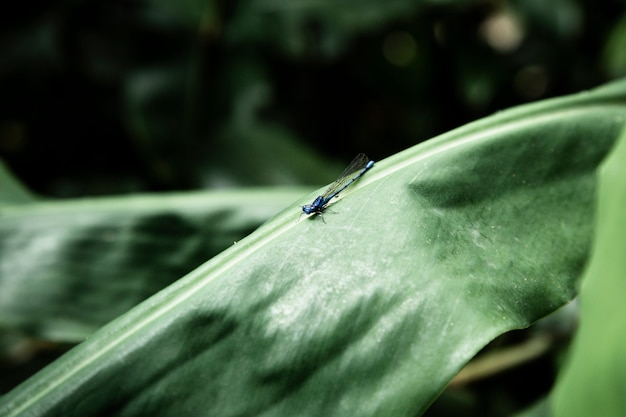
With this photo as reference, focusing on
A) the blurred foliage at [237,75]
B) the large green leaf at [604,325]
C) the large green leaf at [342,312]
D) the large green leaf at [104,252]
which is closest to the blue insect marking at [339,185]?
the large green leaf at [342,312]

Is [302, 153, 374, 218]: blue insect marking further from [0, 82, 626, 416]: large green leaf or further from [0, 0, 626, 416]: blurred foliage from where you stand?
[0, 0, 626, 416]: blurred foliage

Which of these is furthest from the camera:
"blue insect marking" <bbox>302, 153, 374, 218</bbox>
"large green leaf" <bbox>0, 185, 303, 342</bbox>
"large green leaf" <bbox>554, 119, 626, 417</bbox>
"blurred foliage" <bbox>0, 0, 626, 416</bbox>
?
"blurred foliage" <bbox>0, 0, 626, 416</bbox>

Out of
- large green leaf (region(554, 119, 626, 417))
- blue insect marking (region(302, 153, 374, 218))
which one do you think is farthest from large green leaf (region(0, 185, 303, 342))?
large green leaf (region(554, 119, 626, 417))

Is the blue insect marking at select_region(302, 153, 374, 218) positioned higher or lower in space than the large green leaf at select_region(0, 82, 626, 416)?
higher

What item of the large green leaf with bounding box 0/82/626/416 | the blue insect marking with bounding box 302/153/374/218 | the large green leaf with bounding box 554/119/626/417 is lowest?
the large green leaf with bounding box 554/119/626/417

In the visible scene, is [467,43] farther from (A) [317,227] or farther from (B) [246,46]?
(A) [317,227]

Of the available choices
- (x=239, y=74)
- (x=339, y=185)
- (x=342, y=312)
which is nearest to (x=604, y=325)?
(x=342, y=312)

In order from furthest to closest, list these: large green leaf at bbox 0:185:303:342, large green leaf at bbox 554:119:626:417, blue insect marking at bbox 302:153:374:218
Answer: large green leaf at bbox 0:185:303:342, blue insect marking at bbox 302:153:374:218, large green leaf at bbox 554:119:626:417
